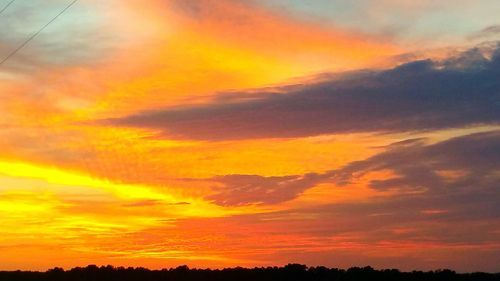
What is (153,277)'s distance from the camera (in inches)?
3159

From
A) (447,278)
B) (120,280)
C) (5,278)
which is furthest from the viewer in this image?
(5,278)

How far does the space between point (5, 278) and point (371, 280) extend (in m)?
33.4

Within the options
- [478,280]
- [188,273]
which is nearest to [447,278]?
[478,280]

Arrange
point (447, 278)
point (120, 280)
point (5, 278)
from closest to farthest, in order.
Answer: point (447, 278)
point (120, 280)
point (5, 278)

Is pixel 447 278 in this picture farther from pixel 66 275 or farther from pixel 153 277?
pixel 66 275

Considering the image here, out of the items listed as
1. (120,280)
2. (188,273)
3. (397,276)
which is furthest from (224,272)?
(397,276)

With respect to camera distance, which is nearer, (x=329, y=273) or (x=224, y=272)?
(x=329, y=273)

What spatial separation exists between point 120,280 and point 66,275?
4731mm

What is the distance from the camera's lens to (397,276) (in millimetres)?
73438

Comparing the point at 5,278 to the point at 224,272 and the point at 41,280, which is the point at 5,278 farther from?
the point at 224,272

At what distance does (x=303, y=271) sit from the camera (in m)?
75.4

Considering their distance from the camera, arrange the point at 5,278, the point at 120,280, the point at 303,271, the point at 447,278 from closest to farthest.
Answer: the point at 447,278
the point at 303,271
the point at 120,280
the point at 5,278

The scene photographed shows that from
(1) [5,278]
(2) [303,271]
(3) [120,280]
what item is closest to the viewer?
(2) [303,271]

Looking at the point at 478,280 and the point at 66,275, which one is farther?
the point at 66,275
